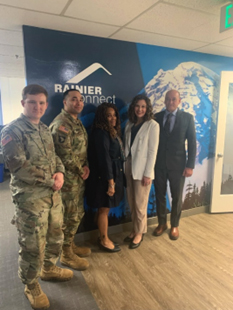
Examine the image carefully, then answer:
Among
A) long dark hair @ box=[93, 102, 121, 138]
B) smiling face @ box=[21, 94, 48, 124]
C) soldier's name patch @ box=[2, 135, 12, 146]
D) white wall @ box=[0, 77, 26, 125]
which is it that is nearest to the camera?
soldier's name patch @ box=[2, 135, 12, 146]

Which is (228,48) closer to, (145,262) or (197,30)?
(197,30)

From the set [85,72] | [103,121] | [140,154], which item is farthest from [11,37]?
[140,154]

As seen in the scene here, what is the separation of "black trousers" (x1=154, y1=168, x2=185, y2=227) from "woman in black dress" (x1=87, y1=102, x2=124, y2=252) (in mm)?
658

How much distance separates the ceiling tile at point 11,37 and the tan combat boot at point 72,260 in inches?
91.9

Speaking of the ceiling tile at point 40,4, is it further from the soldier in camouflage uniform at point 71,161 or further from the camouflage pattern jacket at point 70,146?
the camouflage pattern jacket at point 70,146

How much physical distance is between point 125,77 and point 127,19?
2.39 ft

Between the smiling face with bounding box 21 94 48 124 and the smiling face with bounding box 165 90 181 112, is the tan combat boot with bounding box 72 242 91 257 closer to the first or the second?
the smiling face with bounding box 21 94 48 124

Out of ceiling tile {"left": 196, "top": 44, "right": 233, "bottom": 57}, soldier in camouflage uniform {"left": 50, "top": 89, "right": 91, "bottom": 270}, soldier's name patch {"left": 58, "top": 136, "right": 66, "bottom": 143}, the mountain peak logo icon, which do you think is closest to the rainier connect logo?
the mountain peak logo icon

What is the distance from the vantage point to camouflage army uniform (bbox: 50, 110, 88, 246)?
191 centimetres

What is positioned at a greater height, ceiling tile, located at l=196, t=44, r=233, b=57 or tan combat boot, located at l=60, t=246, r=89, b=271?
ceiling tile, located at l=196, t=44, r=233, b=57

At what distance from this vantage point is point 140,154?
2348 mm

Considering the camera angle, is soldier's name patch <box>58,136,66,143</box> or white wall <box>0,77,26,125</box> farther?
white wall <box>0,77,26,125</box>

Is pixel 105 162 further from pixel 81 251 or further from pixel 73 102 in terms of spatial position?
pixel 81 251

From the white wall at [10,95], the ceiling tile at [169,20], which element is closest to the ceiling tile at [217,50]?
the ceiling tile at [169,20]
